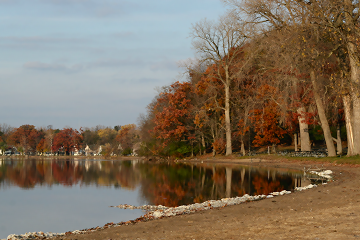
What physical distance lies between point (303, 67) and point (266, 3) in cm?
631

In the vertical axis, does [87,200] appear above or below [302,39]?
below

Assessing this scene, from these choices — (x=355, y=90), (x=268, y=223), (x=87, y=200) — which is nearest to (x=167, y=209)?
(x=268, y=223)

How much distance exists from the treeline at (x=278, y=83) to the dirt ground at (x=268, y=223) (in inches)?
557

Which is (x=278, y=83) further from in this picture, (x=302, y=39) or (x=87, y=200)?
(x=87, y=200)

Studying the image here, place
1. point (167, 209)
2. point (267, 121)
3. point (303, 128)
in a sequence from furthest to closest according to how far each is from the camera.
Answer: point (267, 121) → point (303, 128) → point (167, 209)

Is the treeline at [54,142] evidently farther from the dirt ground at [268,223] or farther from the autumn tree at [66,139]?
the dirt ground at [268,223]

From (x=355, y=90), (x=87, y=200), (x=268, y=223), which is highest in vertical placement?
(x=355, y=90)

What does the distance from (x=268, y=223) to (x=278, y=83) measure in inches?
803

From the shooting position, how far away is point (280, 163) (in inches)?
1389

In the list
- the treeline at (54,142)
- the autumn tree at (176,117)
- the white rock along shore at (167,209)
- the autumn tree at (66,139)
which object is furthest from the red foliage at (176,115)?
the autumn tree at (66,139)

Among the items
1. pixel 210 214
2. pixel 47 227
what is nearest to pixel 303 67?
pixel 210 214

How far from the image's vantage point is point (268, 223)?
29.2 ft

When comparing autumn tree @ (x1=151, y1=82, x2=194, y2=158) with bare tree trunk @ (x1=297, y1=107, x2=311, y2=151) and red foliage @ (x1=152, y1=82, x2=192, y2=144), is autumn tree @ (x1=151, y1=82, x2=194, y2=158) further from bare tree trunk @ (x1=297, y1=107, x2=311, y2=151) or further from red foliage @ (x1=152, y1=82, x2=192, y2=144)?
bare tree trunk @ (x1=297, y1=107, x2=311, y2=151)

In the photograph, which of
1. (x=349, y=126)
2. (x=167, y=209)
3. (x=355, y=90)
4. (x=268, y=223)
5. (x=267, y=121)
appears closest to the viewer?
(x=268, y=223)
